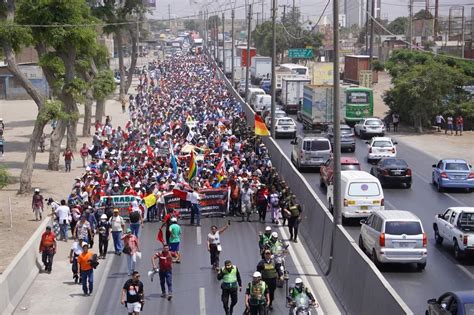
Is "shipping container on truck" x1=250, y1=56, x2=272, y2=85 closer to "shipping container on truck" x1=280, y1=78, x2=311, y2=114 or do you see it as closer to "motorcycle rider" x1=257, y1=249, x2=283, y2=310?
"shipping container on truck" x1=280, y1=78, x2=311, y2=114

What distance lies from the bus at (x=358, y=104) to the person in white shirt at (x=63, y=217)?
36.1 meters

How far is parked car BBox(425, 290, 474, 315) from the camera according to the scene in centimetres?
1409

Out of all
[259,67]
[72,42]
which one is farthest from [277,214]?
[259,67]

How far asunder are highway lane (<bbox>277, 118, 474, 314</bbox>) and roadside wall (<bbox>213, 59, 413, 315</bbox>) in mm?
1353

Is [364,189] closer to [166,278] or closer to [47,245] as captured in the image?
[166,278]

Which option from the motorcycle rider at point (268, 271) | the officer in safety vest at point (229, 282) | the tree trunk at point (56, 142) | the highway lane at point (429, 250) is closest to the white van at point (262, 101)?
the highway lane at point (429, 250)

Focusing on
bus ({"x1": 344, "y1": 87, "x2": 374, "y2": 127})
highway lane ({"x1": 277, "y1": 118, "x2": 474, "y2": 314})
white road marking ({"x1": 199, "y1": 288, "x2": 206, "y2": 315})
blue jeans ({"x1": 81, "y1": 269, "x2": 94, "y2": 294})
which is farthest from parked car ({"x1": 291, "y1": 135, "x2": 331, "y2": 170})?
blue jeans ({"x1": 81, "y1": 269, "x2": 94, "y2": 294})

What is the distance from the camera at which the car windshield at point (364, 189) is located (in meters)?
27.2

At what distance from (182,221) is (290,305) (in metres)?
13.1

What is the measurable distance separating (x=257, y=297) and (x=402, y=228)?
6324mm

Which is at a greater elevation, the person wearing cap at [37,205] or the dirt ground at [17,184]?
the person wearing cap at [37,205]

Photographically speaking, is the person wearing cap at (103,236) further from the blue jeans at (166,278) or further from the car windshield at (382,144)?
the car windshield at (382,144)

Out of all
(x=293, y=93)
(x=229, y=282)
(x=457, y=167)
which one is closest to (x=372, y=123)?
(x=293, y=93)

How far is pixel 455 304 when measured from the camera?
565 inches
